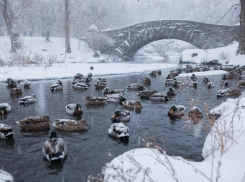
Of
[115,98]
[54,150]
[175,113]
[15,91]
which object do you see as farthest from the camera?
[15,91]

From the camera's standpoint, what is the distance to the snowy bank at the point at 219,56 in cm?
2824

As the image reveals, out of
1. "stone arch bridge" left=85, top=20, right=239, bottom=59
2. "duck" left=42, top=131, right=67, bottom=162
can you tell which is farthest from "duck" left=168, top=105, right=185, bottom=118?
"stone arch bridge" left=85, top=20, right=239, bottom=59

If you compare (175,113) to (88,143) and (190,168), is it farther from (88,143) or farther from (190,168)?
(190,168)

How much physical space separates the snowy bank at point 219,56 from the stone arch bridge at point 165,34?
7.89ft

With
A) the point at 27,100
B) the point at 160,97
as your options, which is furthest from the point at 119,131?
the point at 27,100

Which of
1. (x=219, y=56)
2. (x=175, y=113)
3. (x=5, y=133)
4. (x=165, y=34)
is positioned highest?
(x=165, y=34)

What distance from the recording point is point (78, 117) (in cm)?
862

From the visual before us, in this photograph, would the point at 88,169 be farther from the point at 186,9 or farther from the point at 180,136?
the point at 186,9

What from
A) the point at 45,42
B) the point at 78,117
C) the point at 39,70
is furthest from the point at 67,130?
the point at 45,42

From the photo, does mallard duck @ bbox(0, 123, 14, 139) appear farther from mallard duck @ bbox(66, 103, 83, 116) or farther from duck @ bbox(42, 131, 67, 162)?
mallard duck @ bbox(66, 103, 83, 116)

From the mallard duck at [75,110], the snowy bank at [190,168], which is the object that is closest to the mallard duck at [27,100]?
the mallard duck at [75,110]

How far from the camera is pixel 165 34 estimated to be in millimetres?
43250

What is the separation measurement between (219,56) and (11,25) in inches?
1268

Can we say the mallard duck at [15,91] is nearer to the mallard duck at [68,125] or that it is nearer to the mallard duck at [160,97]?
the mallard duck at [68,125]
